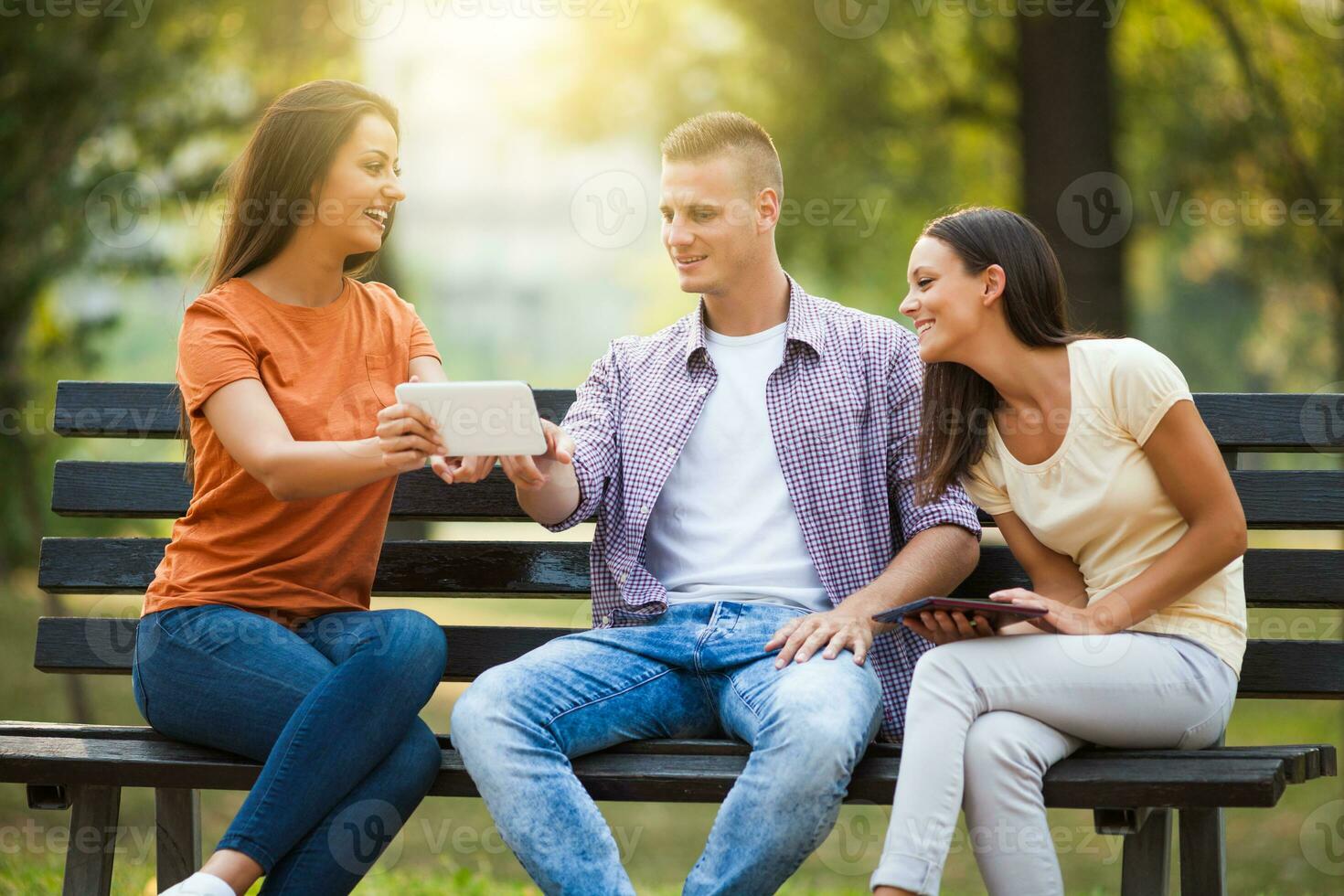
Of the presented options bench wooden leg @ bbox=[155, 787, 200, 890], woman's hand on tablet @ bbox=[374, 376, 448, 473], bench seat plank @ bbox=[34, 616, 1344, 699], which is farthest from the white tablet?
bench wooden leg @ bbox=[155, 787, 200, 890]

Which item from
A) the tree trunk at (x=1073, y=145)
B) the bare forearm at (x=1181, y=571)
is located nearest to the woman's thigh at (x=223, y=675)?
the bare forearm at (x=1181, y=571)

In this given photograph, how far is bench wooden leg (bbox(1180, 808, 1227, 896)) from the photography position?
300 cm

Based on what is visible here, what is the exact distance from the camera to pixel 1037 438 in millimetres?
3117

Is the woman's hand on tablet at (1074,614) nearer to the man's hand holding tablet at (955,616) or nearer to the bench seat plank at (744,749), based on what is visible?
the man's hand holding tablet at (955,616)

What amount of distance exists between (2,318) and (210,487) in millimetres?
5047

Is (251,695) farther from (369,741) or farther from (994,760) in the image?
(994,760)

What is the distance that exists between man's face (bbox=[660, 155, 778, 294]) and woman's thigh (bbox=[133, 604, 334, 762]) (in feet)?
4.40

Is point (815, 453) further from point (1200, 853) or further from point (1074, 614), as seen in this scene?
point (1200, 853)

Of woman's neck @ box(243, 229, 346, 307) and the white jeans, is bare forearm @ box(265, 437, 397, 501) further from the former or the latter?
the white jeans

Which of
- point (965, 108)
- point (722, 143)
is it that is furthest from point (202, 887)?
point (965, 108)

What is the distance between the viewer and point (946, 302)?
313cm

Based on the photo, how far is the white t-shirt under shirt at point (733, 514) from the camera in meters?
3.39

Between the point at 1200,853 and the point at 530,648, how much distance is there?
172 cm

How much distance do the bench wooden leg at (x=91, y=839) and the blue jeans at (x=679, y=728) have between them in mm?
961
